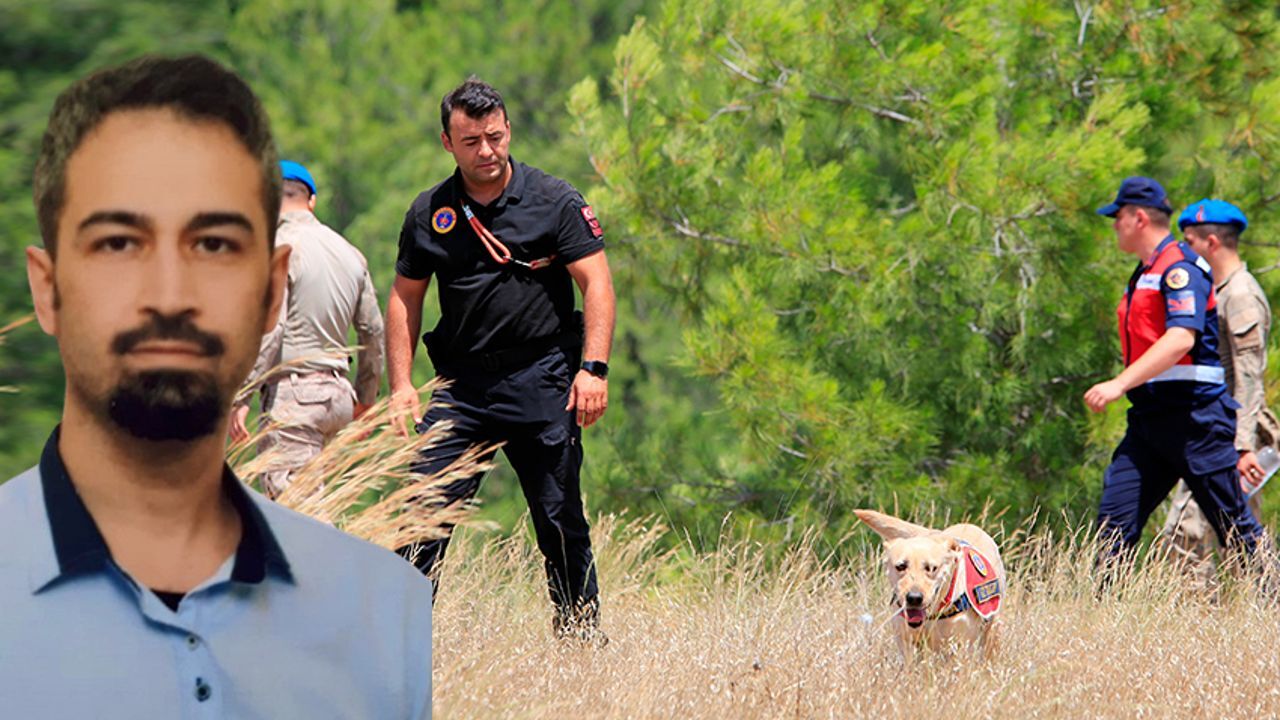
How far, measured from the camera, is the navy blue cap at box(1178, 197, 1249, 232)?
6.08 meters

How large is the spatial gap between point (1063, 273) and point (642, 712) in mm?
4948

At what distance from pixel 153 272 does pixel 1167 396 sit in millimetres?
4854

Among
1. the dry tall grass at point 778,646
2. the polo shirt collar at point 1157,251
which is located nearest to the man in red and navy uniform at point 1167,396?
the polo shirt collar at point 1157,251

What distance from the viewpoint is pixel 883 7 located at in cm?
814

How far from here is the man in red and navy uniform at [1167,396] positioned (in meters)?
5.22

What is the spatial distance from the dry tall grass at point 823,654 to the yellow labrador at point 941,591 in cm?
10

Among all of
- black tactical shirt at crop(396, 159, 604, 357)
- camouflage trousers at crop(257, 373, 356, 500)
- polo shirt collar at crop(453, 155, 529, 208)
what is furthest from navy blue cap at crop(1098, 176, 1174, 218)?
camouflage trousers at crop(257, 373, 356, 500)

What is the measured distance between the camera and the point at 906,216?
27.6 ft

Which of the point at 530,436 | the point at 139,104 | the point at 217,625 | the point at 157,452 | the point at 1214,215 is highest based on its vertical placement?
the point at 139,104

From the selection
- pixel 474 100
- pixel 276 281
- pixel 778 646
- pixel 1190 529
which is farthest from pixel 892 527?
pixel 276 281

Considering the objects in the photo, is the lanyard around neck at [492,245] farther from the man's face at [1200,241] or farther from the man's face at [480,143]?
the man's face at [1200,241]

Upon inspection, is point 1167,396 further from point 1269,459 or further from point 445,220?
point 445,220

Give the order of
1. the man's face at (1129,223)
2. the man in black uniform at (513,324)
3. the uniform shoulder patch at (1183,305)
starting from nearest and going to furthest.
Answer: the man in black uniform at (513,324), the uniform shoulder patch at (1183,305), the man's face at (1129,223)

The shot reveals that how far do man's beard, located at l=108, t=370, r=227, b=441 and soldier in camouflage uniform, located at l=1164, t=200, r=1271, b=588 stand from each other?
5251mm
